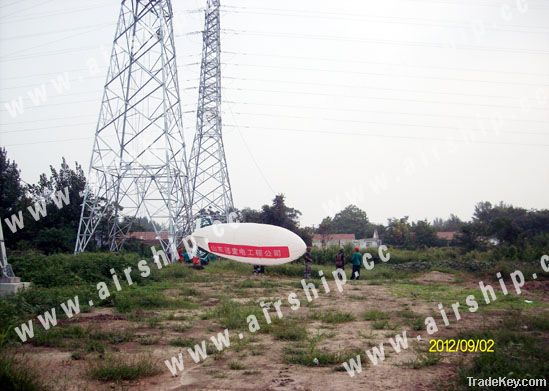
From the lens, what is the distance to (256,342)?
803 cm

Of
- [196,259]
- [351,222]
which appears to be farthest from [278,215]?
[351,222]

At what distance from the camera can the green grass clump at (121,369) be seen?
5.88 metres

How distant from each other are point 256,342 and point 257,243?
777 centimetres

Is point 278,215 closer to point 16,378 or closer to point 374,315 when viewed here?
point 374,315

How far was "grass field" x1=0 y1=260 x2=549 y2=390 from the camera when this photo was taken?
5.75 metres

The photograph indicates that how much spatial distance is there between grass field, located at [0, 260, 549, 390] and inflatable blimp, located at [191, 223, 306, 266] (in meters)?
1.84

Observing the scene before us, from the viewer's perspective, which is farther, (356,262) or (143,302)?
(356,262)

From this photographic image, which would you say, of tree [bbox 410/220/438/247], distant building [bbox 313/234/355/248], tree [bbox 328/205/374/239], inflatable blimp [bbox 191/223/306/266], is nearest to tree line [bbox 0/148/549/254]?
tree [bbox 410/220/438/247]

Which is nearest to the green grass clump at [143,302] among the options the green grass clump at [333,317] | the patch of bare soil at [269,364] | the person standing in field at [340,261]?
the patch of bare soil at [269,364]

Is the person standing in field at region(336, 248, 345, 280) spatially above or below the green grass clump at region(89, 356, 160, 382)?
below

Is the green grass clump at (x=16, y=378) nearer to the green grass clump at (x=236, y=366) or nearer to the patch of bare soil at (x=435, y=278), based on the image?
the green grass clump at (x=236, y=366)

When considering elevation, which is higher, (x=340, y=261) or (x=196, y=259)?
(x=196, y=259)

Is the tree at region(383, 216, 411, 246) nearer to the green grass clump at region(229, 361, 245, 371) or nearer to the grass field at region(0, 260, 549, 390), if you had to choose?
the grass field at region(0, 260, 549, 390)

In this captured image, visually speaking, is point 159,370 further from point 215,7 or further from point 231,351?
point 215,7
